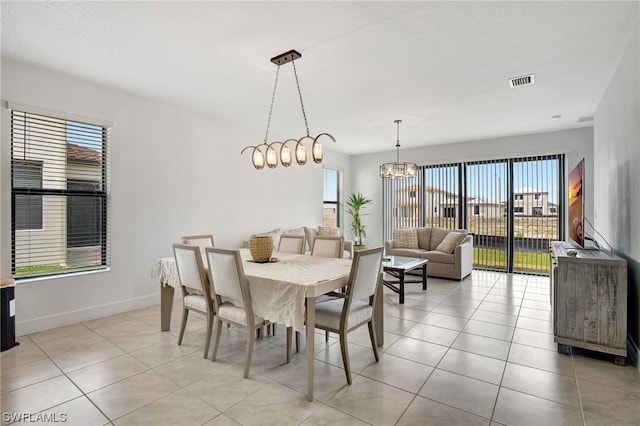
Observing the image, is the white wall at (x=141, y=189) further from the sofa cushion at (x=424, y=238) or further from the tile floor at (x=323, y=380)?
the sofa cushion at (x=424, y=238)

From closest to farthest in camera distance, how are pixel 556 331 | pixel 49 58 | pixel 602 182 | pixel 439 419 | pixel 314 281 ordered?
pixel 439 419
pixel 314 281
pixel 556 331
pixel 49 58
pixel 602 182

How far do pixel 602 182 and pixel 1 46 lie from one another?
650 cm

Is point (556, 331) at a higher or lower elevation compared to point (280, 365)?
higher

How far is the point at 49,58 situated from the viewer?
10.0ft

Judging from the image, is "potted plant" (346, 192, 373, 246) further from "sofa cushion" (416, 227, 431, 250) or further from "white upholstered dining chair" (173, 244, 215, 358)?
"white upholstered dining chair" (173, 244, 215, 358)

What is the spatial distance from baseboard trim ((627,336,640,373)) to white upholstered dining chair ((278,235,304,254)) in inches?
122

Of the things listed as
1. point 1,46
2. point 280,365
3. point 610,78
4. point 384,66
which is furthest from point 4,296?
point 610,78

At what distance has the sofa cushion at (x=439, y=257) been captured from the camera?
5605mm

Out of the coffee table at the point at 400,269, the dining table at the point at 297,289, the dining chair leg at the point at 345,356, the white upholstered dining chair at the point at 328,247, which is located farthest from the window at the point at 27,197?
the coffee table at the point at 400,269

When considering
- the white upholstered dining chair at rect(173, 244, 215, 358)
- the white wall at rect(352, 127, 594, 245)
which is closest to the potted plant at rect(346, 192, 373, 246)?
the white wall at rect(352, 127, 594, 245)

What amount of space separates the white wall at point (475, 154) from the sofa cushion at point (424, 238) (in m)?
1.43

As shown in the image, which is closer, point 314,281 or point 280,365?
point 314,281

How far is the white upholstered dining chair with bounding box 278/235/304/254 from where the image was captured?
12.7 ft

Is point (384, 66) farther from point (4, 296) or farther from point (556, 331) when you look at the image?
point (4, 296)
